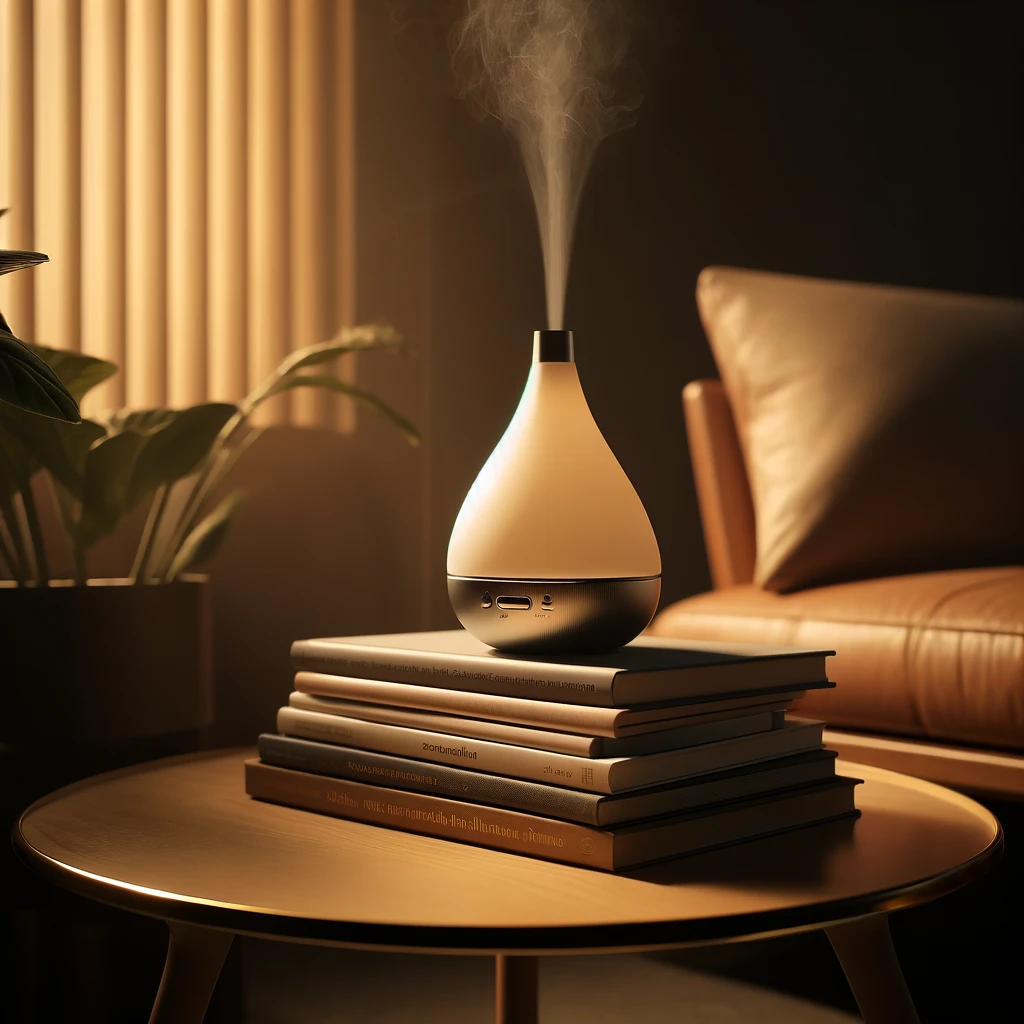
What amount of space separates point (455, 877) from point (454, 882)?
11mm

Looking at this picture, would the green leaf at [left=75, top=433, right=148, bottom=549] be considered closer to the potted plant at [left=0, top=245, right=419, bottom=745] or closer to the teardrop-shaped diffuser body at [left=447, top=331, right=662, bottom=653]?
the potted plant at [left=0, top=245, right=419, bottom=745]

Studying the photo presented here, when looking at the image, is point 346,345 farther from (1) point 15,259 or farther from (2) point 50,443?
(1) point 15,259

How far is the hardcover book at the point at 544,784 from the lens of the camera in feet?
2.12

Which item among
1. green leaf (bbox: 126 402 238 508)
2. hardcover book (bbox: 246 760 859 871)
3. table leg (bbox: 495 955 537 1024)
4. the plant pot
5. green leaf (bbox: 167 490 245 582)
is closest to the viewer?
hardcover book (bbox: 246 760 859 871)

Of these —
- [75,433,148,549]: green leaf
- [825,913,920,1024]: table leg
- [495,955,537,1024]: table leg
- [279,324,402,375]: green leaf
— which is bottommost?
[495,955,537,1024]: table leg

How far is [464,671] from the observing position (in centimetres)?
73

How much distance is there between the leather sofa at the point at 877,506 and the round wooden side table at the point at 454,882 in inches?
21.1

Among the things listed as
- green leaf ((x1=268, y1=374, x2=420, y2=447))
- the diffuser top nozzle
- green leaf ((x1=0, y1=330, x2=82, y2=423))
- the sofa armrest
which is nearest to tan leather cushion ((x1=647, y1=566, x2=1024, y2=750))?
the sofa armrest

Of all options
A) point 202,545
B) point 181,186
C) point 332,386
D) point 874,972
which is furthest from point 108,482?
point 874,972

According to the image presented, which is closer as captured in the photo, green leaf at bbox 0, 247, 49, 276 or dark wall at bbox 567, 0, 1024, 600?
green leaf at bbox 0, 247, 49, 276

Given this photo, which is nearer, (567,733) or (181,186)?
(567,733)

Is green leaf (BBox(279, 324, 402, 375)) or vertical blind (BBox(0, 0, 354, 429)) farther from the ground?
vertical blind (BBox(0, 0, 354, 429))

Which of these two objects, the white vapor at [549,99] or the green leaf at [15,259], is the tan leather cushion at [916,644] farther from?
the green leaf at [15,259]

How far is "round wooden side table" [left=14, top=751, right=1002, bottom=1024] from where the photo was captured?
0.53 metres
